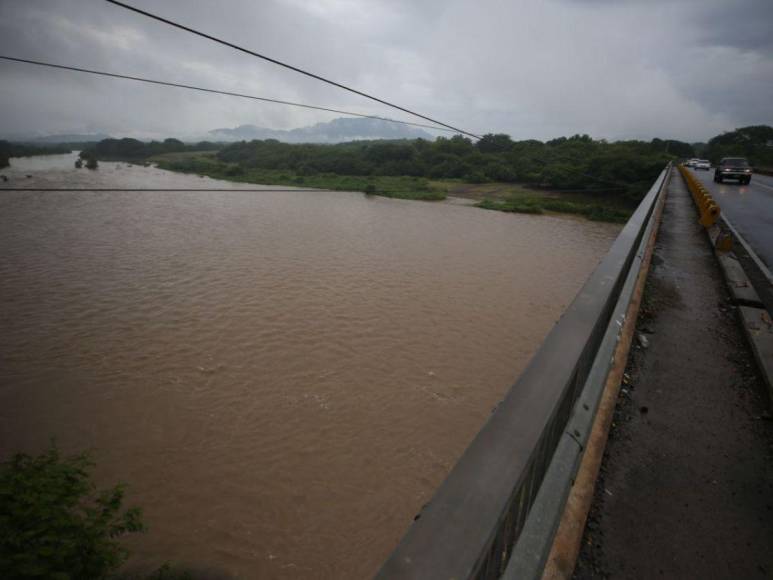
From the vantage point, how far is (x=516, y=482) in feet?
2.49

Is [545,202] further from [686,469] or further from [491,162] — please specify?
[686,469]

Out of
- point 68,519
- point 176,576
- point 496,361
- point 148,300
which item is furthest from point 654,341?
point 148,300

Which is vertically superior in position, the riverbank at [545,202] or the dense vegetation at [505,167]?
the dense vegetation at [505,167]

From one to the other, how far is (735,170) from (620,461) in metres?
26.1

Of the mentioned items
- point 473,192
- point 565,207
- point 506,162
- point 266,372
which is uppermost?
point 506,162

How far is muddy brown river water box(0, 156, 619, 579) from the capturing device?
5957 mm

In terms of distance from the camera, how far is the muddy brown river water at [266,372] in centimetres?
596

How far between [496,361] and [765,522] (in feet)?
30.1

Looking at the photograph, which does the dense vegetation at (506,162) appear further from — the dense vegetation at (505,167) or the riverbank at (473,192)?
the riverbank at (473,192)

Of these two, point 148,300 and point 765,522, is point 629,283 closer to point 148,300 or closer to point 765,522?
point 765,522

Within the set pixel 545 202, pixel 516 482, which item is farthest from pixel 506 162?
pixel 516 482

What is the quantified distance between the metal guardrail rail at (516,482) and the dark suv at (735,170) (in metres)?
25.8

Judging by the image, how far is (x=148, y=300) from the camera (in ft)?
43.8

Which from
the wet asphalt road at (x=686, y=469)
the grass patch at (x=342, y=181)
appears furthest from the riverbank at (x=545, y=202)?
the wet asphalt road at (x=686, y=469)
